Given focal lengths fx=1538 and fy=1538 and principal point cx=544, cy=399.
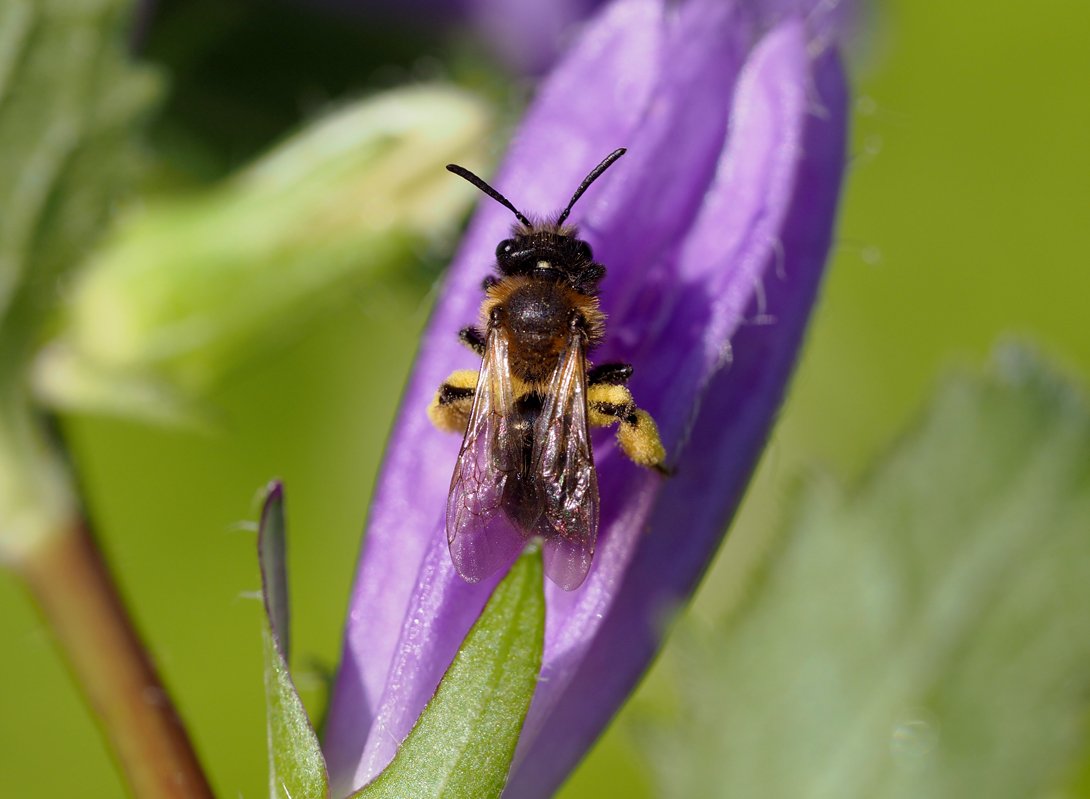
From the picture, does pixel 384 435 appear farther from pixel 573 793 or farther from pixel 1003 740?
pixel 1003 740

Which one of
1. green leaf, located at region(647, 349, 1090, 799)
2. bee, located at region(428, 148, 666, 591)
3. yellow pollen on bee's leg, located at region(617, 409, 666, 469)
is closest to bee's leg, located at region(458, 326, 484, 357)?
bee, located at region(428, 148, 666, 591)

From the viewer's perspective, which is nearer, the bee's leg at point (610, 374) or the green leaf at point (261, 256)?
the bee's leg at point (610, 374)

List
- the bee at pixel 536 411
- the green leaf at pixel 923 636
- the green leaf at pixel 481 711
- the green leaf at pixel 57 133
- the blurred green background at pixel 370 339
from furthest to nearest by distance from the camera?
the blurred green background at pixel 370 339 < the green leaf at pixel 923 636 < the green leaf at pixel 57 133 < the bee at pixel 536 411 < the green leaf at pixel 481 711

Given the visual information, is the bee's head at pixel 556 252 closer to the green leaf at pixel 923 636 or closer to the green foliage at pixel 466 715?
the green foliage at pixel 466 715

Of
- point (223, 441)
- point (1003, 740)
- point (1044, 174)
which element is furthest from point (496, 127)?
point (1044, 174)

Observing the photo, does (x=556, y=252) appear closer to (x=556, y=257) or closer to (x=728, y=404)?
(x=556, y=257)

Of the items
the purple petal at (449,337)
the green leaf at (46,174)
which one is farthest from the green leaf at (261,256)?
the purple petal at (449,337)
